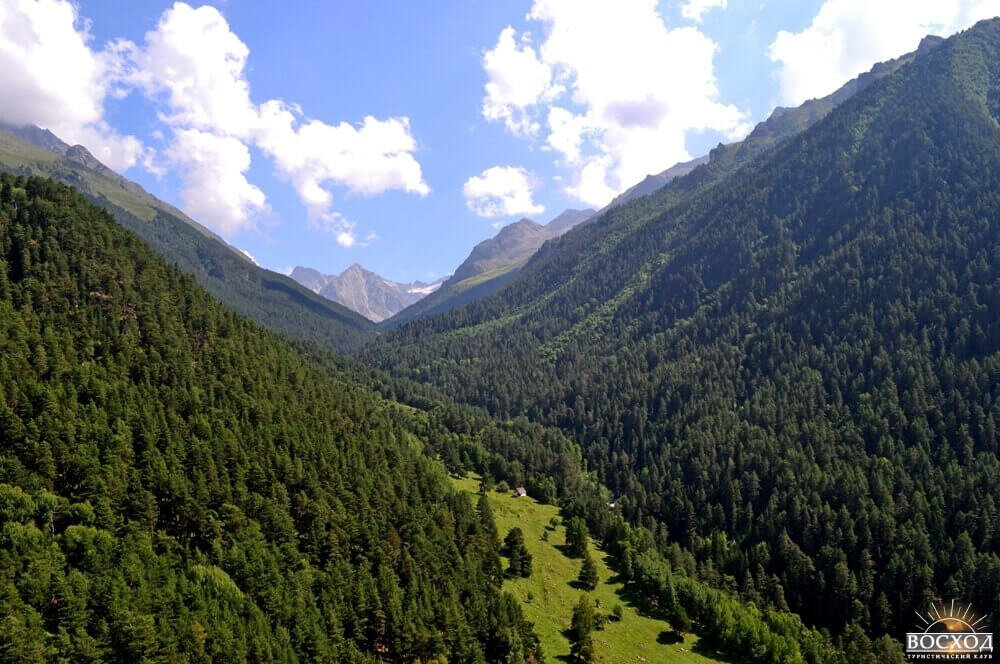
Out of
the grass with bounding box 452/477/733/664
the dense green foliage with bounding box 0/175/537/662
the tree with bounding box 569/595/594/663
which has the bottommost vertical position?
the grass with bounding box 452/477/733/664

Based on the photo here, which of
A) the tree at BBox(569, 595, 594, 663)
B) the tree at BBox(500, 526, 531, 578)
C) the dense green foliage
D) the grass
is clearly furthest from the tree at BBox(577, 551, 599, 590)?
the tree at BBox(569, 595, 594, 663)

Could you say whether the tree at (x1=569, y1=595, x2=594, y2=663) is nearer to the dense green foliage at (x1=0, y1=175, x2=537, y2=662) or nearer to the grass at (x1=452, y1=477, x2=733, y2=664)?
the grass at (x1=452, y1=477, x2=733, y2=664)

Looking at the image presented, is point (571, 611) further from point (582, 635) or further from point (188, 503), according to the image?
point (188, 503)

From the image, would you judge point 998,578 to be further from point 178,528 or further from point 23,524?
point 23,524

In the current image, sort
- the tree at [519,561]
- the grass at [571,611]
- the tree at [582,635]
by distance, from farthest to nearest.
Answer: the tree at [519,561], the grass at [571,611], the tree at [582,635]

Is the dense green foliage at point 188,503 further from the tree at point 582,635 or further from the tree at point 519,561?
the tree at point 582,635

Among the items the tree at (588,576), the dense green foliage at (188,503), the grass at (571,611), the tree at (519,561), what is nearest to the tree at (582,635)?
the grass at (571,611)

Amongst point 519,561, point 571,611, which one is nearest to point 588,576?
point 571,611
